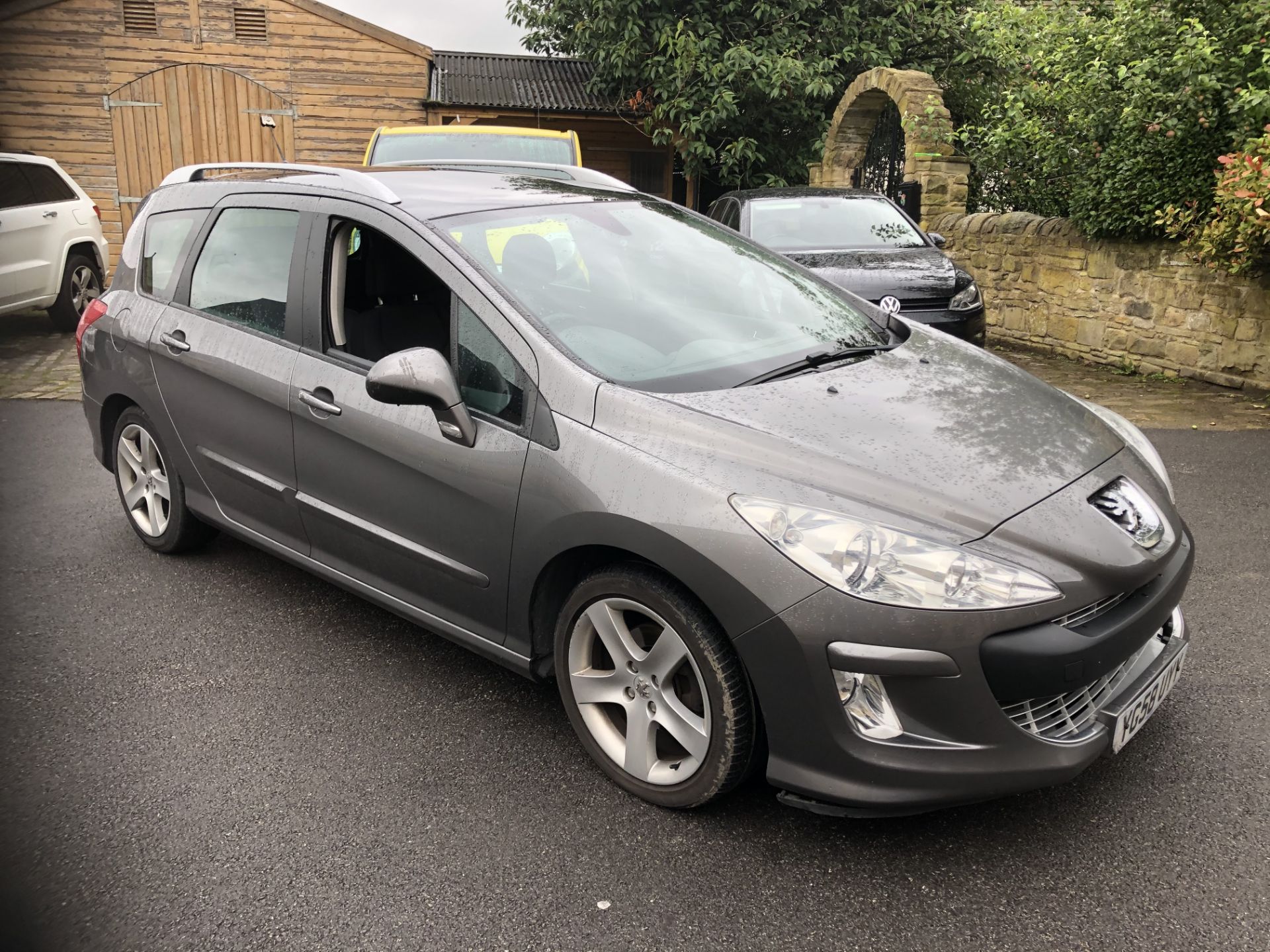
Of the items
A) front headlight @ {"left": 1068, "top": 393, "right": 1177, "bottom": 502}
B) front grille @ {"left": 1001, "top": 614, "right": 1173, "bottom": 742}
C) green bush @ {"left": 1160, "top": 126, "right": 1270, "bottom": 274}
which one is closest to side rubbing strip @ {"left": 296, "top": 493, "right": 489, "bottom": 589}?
front grille @ {"left": 1001, "top": 614, "right": 1173, "bottom": 742}

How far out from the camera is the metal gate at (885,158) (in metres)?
13.1

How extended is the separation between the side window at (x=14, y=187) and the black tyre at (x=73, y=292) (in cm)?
84

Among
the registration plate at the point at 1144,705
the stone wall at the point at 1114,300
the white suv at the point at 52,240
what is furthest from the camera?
the white suv at the point at 52,240

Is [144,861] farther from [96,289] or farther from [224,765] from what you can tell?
[96,289]

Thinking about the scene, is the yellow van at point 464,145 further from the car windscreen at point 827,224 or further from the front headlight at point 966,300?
the front headlight at point 966,300

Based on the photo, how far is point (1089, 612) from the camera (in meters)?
2.35

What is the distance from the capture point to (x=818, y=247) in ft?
27.6

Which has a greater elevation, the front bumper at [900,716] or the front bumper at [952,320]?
the front bumper at [900,716]

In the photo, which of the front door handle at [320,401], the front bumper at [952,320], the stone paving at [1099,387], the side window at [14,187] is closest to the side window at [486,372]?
the front door handle at [320,401]

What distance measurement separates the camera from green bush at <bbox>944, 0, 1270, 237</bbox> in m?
7.38

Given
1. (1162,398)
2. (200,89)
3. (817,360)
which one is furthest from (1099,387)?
(200,89)

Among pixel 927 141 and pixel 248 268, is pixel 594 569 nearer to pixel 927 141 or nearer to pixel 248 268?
pixel 248 268

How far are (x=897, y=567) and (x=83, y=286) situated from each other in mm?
10588

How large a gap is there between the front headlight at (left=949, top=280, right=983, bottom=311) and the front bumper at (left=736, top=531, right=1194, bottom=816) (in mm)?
5440
